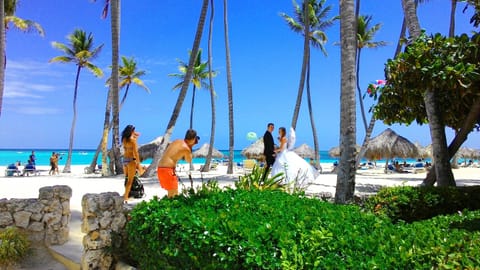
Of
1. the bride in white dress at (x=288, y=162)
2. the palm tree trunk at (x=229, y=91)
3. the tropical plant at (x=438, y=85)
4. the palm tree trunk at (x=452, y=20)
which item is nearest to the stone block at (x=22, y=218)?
the bride in white dress at (x=288, y=162)

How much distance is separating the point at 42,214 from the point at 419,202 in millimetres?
5982

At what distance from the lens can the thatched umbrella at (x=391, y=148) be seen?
28.8m

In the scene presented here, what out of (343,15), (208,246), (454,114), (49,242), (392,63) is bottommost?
(49,242)

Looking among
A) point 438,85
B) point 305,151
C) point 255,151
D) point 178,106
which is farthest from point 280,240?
point 305,151

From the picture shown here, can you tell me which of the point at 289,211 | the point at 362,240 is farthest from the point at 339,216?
the point at 362,240

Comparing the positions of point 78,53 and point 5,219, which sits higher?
point 78,53

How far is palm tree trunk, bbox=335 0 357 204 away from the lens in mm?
7242

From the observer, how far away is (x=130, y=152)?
7953 millimetres

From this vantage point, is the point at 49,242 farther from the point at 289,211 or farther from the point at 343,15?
the point at 343,15

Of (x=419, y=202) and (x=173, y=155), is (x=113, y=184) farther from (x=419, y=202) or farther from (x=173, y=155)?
(x=419, y=202)

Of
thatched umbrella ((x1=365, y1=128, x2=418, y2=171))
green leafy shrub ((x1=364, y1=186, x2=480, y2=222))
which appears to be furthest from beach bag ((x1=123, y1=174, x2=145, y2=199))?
thatched umbrella ((x1=365, y1=128, x2=418, y2=171))

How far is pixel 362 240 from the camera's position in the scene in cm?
259

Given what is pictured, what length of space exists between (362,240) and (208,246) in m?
1.13

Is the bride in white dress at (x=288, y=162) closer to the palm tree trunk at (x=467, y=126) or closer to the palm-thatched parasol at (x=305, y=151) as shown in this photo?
the palm tree trunk at (x=467, y=126)
